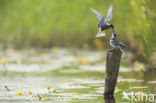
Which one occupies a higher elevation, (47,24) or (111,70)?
(47,24)

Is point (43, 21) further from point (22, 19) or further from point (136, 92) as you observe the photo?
point (136, 92)

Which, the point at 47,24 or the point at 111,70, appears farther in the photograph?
the point at 47,24

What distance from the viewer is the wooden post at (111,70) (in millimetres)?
9406

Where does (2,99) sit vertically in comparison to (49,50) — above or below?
below

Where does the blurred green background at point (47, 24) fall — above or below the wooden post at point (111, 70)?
above

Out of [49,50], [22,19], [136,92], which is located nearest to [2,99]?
[136,92]

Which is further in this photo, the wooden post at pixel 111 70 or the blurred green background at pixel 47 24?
the blurred green background at pixel 47 24

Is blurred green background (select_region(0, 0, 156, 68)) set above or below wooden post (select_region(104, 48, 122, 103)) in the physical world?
above

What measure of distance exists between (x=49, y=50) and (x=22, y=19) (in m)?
2.80

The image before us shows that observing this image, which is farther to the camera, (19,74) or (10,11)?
(10,11)

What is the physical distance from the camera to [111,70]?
9555 mm

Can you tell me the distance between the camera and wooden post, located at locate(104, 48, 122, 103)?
9.41 metres

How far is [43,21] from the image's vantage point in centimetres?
2591

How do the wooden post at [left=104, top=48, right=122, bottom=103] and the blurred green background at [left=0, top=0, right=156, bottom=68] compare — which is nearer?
the wooden post at [left=104, top=48, right=122, bottom=103]
